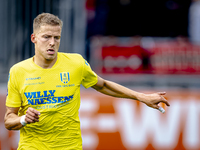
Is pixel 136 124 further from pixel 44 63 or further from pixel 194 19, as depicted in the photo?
pixel 194 19

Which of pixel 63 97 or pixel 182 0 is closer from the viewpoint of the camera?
pixel 63 97

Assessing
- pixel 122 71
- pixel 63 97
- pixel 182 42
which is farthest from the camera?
pixel 182 42

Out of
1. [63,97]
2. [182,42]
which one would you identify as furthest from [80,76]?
[182,42]

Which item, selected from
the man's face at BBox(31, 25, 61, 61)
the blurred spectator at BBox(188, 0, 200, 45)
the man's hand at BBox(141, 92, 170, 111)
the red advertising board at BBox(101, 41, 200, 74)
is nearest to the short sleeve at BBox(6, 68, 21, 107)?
the man's face at BBox(31, 25, 61, 61)

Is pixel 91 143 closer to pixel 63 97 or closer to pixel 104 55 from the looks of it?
pixel 104 55

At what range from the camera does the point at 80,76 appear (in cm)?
413

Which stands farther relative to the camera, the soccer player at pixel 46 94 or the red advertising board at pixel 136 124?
the red advertising board at pixel 136 124

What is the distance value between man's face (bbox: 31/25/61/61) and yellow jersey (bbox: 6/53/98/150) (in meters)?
0.17

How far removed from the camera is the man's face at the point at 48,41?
12.6 ft

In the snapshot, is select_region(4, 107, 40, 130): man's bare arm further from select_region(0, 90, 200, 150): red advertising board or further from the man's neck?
select_region(0, 90, 200, 150): red advertising board

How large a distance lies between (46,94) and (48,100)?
66 mm

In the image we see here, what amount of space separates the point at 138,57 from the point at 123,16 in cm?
450

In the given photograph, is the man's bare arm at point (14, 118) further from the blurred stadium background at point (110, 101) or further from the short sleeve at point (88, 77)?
the blurred stadium background at point (110, 101)

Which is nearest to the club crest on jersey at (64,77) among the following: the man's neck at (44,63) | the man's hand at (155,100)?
the man's neck at (44,63)
